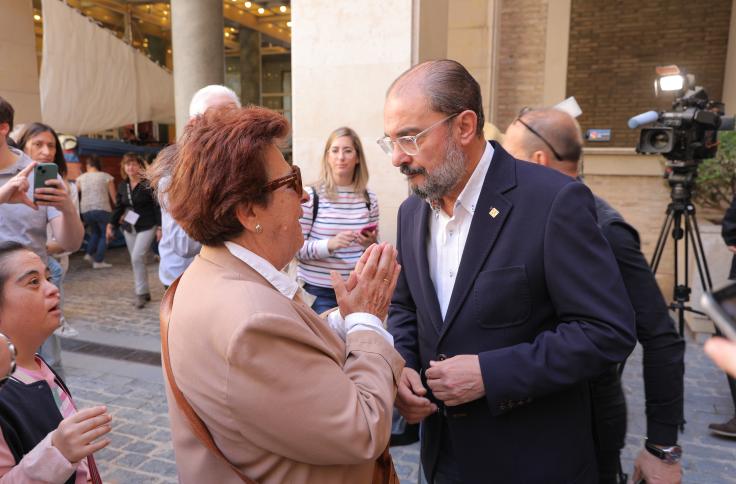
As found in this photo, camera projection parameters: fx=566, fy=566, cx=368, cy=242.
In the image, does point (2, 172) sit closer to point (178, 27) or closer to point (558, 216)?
point (558, 216)

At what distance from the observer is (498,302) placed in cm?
179

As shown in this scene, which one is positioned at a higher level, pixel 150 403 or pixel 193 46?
pixel 193 46

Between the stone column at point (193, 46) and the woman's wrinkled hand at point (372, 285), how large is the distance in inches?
323

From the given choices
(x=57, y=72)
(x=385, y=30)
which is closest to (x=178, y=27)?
(x=57, y=72)

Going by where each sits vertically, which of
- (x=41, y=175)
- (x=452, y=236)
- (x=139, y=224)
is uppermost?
(x=41, y=175)

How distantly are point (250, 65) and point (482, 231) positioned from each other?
2196 centimetres

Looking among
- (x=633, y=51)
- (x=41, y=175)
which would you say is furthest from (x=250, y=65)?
(x=41, y=175)

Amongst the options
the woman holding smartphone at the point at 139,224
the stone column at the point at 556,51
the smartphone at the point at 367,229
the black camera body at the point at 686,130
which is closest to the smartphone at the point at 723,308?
the smartphone at the point at 367,229

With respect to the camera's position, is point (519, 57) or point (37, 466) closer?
point (37, 466)

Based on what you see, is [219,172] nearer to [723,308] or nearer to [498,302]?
[498,302]

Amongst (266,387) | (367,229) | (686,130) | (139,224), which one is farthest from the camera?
(139,224)

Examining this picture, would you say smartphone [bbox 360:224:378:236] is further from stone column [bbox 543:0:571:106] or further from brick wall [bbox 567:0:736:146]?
brick wall [bbox 567:0:736:146]

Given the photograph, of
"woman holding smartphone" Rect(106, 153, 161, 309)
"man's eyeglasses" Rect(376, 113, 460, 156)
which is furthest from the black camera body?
"woman holding smartphone" Rect(106, 153, 161, 309)

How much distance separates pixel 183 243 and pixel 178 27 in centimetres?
695
